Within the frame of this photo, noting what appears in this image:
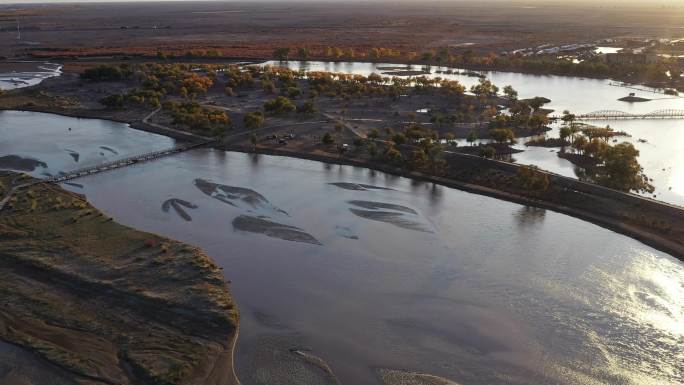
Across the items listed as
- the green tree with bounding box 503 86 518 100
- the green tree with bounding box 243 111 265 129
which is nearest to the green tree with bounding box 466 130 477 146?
the green tree with bounding box 243 111 265 129

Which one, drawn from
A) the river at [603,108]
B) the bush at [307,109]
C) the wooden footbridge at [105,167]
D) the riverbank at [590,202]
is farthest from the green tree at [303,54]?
the riverbank at [590,202]

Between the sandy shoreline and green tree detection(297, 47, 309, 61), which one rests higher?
green tree detection(297, 47, 309, 61)

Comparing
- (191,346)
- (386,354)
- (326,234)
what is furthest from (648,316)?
(191,346)

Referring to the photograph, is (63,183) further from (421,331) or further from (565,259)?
(565,259)

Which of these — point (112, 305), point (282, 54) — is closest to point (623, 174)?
point (112, 305)

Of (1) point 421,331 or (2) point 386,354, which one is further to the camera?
(1) point 421,331

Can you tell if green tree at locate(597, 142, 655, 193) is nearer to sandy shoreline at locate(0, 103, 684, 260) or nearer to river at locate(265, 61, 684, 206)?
river at locate(265, 61, 684, 206)

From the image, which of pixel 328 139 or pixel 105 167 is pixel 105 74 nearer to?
pixel 105 167
